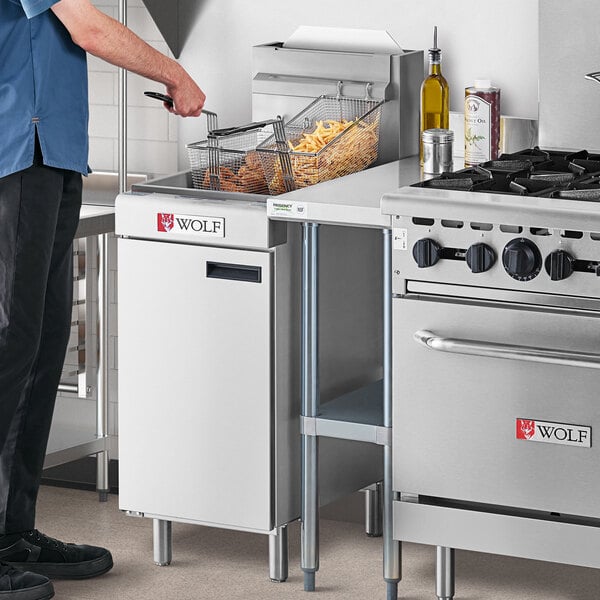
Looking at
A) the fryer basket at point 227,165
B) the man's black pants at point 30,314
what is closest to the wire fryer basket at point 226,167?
the fryer basket at point 227,165

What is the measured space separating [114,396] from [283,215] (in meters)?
1.39

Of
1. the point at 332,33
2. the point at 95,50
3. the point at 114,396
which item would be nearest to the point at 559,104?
the point at 332,33

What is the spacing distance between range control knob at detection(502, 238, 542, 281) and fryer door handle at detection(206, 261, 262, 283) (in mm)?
678

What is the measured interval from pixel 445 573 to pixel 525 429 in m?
0.46

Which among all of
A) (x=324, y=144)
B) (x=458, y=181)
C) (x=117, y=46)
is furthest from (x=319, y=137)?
(x=117, y=46)

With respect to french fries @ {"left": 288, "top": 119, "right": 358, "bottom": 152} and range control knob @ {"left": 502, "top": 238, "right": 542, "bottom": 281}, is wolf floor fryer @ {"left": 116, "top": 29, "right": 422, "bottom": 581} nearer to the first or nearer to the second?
french fries @ {"left": 288, "top": 119, "right": 358, "bottom": 152}

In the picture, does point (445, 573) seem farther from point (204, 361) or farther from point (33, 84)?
point (33, 84)

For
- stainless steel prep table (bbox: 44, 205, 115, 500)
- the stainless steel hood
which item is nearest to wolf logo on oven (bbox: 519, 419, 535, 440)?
stainless steel prep table (bbox: 44, 205, 115, 500)

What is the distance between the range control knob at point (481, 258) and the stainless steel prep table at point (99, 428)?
1363mm

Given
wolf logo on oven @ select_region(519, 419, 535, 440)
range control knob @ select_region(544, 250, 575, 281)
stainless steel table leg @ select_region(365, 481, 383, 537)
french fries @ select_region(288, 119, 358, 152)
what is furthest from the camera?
stainless steel table leg @ select_region(365, 481, 383, 537)

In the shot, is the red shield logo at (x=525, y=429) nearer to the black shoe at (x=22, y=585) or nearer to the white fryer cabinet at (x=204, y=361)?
the white fryer cabinet at (x=204, y=361)

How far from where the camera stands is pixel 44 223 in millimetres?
3498

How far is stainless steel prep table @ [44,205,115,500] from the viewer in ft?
14.2

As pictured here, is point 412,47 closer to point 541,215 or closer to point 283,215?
point 283,215
